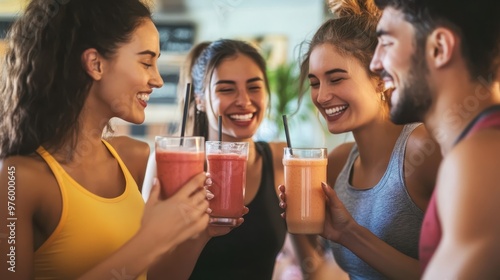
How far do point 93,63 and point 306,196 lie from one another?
81 cm

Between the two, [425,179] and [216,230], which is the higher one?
[425,179]

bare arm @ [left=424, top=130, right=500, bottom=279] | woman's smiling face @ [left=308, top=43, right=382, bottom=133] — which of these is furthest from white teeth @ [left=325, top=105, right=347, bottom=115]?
bare arm @ [left=424, top=130, right=500, bottom=279]

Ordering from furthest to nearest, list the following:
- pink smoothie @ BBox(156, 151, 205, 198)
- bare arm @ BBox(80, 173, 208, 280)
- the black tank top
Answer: the black tank top, pink smoothie @ BBox(156, 151, 205, 198), bare arm @ BBox(80, 173, 208, 280)

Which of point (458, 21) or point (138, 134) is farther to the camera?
point (138, 134)

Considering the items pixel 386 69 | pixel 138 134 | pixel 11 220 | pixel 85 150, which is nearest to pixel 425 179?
pixel 386 69

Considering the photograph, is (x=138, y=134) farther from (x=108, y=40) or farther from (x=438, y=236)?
(x=438, y=236)

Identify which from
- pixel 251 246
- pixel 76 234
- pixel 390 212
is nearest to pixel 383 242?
pixel 390 212

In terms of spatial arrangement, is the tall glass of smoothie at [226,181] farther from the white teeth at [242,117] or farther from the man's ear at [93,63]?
the white teeth at [242,117]

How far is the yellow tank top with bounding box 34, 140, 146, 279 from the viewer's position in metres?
1.63

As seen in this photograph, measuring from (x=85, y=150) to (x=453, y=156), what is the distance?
1177 millimetres

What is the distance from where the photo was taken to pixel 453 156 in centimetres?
113

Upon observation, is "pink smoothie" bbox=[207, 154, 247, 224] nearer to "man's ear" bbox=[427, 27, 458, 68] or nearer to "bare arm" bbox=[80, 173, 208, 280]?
"bare arm" bbox=[80, 173, 208, 280]

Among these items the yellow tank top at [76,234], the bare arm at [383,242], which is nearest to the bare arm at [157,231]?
the yellow tank top at [76,234]

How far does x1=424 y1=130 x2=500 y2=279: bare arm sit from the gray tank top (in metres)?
0.85
